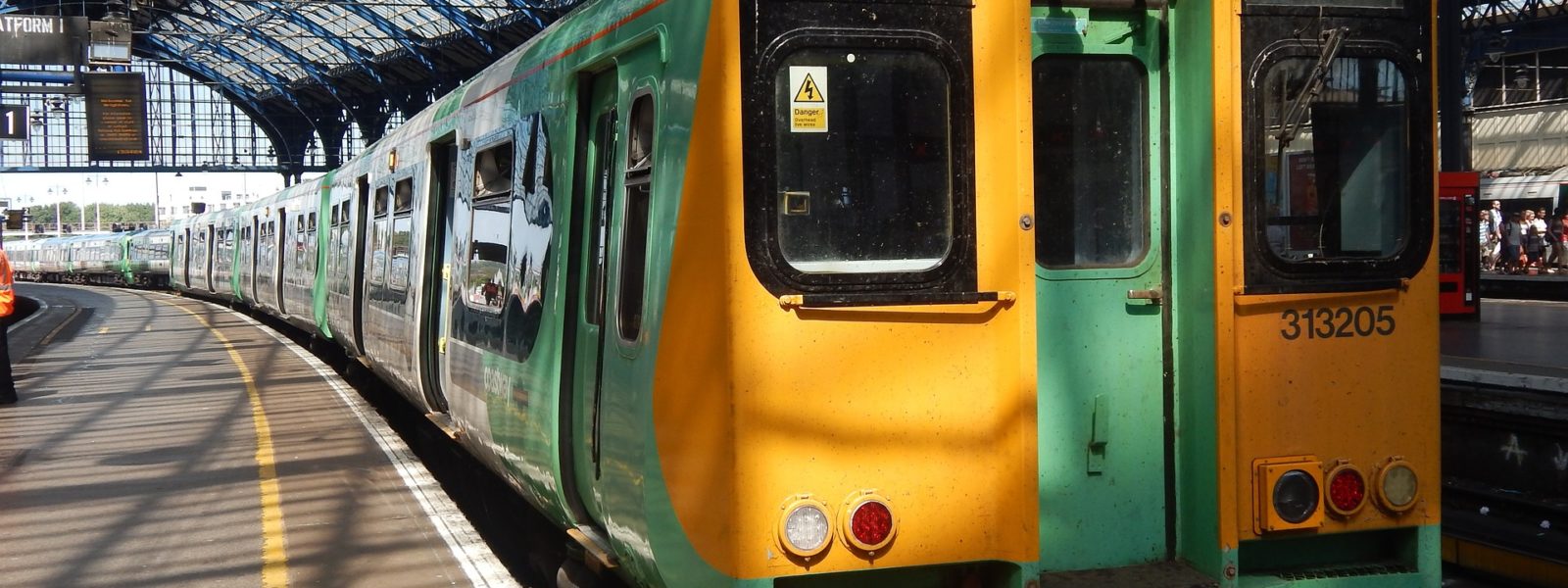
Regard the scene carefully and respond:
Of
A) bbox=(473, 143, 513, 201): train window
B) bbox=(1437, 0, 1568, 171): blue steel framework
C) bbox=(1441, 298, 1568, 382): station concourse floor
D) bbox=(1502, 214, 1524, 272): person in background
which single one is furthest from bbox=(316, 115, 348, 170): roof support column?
bbox=(473, 143, 513, 201): train window

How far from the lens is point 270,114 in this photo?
64500 mm

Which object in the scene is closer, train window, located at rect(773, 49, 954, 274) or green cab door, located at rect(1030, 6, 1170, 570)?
train window, located at rect(773, 49, 954, 274)

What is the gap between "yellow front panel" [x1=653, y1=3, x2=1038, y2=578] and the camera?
12.3 feet

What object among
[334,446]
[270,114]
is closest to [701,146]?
[334,446]

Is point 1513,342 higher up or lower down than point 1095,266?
lower down

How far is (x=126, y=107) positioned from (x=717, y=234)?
31965mm

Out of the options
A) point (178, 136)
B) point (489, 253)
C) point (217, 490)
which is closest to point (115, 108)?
point (217, 490)

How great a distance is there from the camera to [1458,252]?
55.6 ft

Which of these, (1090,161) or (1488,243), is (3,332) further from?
(1488,243)

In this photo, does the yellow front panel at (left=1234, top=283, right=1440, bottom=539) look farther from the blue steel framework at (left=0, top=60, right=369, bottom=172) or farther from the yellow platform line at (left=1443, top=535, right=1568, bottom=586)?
the blue steel framework at (left=0, top=60, right=369, bottom=172)

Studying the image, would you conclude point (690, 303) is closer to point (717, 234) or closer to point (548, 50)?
point (717, 234)

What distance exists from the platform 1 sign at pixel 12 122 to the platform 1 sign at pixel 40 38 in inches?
132

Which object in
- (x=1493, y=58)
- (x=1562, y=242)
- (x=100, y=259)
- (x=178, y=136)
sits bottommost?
(x=1562, y=242)

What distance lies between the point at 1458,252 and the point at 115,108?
90.1 feet
